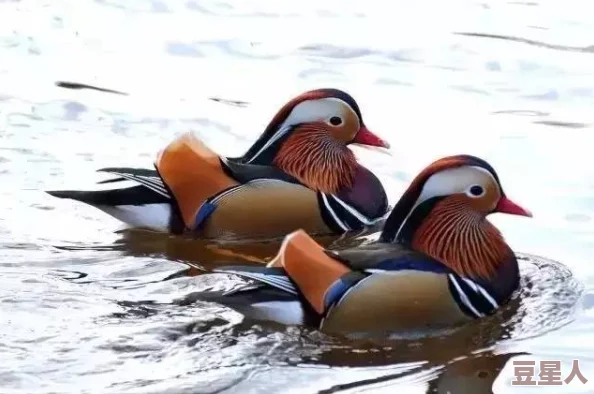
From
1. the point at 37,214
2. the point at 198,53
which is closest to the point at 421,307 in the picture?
the point at 37,214

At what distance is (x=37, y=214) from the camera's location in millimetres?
6555

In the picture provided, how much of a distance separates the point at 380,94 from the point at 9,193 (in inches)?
103

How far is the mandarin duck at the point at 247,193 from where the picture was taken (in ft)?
20.9

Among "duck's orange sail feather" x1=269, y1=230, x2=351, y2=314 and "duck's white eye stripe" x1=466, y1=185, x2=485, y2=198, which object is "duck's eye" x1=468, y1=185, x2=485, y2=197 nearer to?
"duck's white eye stripe" x1=466, y1=185, x2=485, y2=198

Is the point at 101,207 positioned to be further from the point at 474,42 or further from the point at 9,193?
the point at 474,42

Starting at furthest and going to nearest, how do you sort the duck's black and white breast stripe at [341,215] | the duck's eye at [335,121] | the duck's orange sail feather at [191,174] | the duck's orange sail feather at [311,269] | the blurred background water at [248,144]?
the duck's eye at [335,121], the duck's black and white breast stripe at [341,215], the duck's orange sail feather at [191,174], the duck's orange sail feather at [311,269], the blurred background water at [248,144]

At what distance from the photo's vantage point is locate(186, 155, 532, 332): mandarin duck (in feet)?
16.9

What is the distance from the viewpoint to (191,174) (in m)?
6.36

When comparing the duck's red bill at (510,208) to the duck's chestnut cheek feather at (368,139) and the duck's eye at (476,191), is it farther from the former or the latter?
the duck's chestnut cheek feather at (368,139)

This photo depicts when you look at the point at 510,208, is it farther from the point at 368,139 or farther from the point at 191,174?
the point at 191,174

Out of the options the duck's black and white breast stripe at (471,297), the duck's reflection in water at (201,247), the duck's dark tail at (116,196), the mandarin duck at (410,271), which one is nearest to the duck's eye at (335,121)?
the duck's reflection in water at (201,247)

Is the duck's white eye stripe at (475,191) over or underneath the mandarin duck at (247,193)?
over

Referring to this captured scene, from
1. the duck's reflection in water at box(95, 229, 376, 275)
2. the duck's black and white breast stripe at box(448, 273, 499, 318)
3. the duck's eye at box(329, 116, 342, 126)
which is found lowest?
the duck's reflection in water at box(95, 229, 376, 275)

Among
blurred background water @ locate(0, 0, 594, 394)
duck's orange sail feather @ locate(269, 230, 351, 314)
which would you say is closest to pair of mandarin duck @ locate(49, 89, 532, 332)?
duck's orange sail feather @ locate(269, 230, 351, 314)
